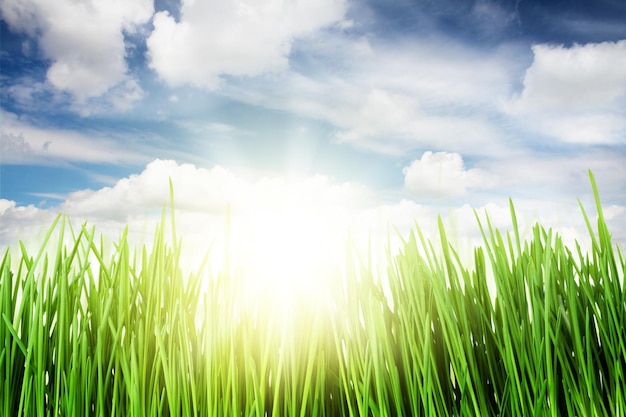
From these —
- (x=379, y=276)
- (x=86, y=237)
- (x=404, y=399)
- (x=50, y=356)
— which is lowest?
(x=404, y=399)

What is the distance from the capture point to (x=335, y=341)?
125cm

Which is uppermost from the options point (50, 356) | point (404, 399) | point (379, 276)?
point (379, 276)

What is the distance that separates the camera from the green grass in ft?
3.94

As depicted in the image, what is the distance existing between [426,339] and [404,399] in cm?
21

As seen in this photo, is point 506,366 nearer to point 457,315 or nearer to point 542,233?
point 457,315

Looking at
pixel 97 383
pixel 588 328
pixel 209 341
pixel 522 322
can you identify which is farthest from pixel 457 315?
pixel 97 383

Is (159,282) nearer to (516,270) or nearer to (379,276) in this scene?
(379,276)

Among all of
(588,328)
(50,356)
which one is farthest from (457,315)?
(50,356)

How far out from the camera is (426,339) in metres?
1.18

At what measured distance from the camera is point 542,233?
1370 millimetres

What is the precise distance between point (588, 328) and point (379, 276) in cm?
49

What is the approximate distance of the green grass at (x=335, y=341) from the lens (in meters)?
1.20

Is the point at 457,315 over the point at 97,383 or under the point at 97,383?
over

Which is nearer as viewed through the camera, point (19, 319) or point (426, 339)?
point (426, 339)
